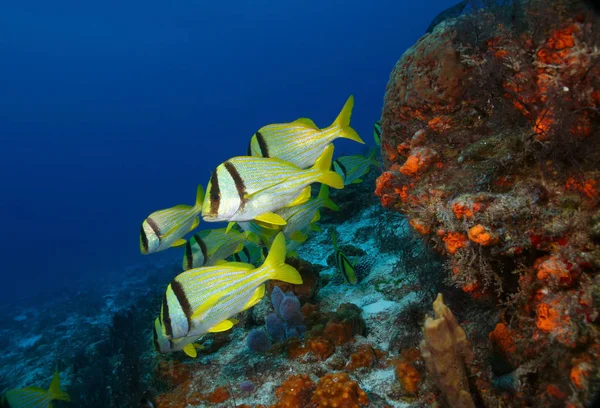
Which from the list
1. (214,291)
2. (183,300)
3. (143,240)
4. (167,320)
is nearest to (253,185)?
(214,291)

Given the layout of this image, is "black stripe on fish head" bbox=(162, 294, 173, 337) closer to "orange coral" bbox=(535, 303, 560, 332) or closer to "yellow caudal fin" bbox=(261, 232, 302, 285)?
"yellow caudal fin" bbox=(261, 232, 302, 285)

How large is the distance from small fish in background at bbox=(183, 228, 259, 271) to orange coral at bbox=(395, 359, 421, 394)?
8.04 feet

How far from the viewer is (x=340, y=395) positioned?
318cm

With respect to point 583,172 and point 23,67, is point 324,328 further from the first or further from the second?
point 23,67

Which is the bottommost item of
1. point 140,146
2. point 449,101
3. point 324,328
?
point 324,328

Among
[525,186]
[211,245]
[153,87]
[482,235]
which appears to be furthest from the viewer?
[153,87]

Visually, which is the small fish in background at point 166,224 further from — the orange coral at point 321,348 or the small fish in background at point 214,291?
the orange coral at point 321,348

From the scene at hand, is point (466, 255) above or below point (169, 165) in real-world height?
below

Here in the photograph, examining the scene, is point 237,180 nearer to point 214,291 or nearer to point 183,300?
point 214,291

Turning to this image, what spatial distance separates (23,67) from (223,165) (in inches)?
6526

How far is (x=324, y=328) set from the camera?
4.45 meters

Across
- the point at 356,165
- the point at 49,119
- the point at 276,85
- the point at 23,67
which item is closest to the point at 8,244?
the point at 49,119

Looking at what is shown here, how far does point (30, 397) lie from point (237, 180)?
4.71m

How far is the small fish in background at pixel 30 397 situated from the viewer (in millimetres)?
4477
